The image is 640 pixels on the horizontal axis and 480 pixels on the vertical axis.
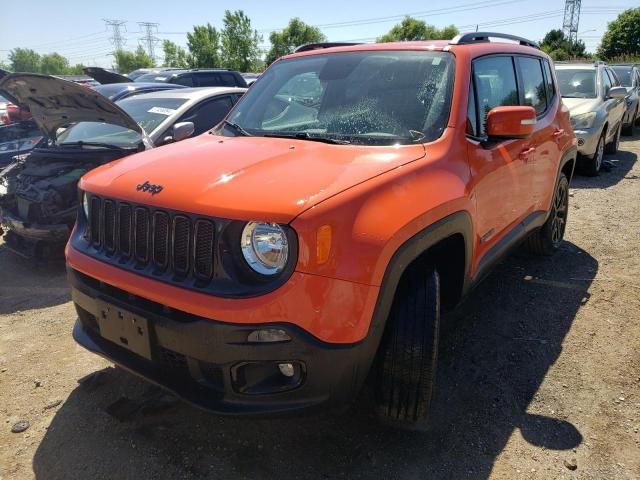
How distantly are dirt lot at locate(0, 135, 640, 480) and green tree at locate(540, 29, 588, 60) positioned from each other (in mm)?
47715

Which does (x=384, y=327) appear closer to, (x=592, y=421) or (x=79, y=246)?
(x=592, y=421)

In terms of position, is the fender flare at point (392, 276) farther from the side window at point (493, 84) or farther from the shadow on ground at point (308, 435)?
the side window at point (493, 84)

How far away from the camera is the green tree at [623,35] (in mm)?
41438

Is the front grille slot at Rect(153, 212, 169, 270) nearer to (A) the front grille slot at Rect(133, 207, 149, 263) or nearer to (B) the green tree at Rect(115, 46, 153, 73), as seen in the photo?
(A) the front grille slot at Rect(133, 207, 149, 263)

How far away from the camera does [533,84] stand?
13.1ft

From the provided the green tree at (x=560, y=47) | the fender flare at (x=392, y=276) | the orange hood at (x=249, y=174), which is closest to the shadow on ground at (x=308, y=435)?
the fender flare at (x=392, y=276)

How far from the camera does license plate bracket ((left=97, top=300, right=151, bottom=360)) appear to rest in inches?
83.9

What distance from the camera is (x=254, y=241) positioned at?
1955 mm

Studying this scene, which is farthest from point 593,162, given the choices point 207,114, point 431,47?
point 431,47

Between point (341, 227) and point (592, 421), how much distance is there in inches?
70.7

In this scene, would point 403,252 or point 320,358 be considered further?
point 403,252

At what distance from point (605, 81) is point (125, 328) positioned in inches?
384

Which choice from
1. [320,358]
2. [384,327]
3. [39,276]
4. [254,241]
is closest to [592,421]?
[384,327]

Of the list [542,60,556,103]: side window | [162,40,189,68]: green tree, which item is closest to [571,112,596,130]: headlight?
[542,60,556,103]: side window
